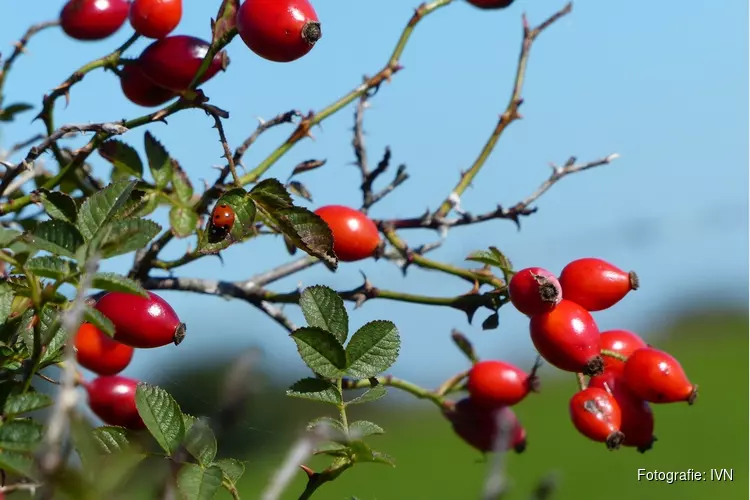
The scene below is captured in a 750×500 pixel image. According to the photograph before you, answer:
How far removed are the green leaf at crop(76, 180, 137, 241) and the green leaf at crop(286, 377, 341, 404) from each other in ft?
0.89

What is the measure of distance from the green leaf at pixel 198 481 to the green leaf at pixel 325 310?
0.28 m

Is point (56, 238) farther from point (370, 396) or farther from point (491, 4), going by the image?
point (491, 4)

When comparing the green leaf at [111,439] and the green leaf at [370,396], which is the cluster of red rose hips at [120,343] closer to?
the green leaf at [111,439]

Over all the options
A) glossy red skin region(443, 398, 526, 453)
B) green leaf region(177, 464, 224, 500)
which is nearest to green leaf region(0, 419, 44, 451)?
green leaf region(177, 464, 224, 500)

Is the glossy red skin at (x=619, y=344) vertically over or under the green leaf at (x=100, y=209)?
over

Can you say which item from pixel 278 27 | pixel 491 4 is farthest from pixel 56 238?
pixel 491 4

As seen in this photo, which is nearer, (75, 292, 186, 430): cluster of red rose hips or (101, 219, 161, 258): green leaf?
(101, 219, 161, 258): green leaf

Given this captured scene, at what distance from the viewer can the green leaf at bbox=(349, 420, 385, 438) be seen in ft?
3.02

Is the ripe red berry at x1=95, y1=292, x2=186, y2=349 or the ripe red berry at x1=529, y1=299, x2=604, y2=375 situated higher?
the ripe red berry at x1=529, y1=299, x2=604, y2=375

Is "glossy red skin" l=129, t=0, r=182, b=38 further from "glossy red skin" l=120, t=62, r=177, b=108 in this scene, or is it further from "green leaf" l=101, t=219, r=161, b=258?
"green leaf" l=101, t=219, r=161, b=258

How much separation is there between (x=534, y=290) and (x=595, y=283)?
0.47 feet

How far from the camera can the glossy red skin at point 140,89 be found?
1425mm

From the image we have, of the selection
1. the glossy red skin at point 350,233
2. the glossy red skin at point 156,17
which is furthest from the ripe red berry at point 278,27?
the glossy red skin at point 350,233

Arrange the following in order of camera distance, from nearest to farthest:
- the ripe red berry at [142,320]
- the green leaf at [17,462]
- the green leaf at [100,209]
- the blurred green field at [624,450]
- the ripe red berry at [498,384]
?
the green leaf at [17,462] < the green leaf at [100,209] < the ripe red berry at [142,320] < the ripe red berry at [498,384] < the blurred green field at [624,450]
